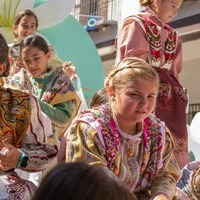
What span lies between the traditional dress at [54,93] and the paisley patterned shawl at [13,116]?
2.96ft

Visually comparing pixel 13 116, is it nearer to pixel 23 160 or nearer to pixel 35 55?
pixel 23 160

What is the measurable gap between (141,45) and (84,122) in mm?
885

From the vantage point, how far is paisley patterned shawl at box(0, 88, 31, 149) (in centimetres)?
255

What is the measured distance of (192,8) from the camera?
37.6 ft

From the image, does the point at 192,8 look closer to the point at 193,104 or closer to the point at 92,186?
the point at 193,104

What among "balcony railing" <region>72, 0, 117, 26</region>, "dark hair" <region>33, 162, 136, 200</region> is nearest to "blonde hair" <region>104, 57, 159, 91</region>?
"dark hair" <region>33, 162, 136, 200</region>

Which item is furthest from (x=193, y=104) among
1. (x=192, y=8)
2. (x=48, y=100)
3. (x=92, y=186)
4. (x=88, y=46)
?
(x=92, y=186)

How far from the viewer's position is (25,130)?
2586 millimetres

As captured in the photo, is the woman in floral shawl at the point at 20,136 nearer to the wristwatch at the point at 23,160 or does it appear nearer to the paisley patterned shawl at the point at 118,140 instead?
the wristwatch at the point at 23,160

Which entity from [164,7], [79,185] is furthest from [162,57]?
[79,185]

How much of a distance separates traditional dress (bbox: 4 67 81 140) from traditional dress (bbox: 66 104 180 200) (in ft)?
2.66

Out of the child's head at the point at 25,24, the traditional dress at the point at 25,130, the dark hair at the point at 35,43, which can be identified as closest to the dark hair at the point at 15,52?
the dark hair at the point at 35,43

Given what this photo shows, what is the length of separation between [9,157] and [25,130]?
6.6 inches

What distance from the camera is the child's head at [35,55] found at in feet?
12.6
